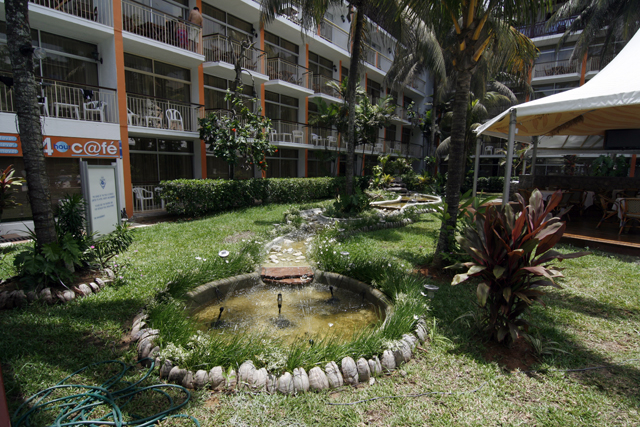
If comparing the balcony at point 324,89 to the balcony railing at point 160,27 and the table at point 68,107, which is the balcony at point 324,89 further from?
the table at point 68,107

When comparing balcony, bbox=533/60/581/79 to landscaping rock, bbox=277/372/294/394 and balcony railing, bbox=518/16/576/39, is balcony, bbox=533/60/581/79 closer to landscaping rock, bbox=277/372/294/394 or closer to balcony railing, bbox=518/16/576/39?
balcony railing, bbox=518/16/576/39

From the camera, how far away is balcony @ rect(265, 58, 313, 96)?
17.1m

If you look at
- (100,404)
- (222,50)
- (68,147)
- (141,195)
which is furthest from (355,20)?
(100,404)

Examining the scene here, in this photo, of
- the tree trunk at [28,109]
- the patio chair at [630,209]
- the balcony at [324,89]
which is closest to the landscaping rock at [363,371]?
the tree trunk at [28,109]

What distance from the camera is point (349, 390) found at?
2.83 m

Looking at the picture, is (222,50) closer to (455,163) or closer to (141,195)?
(141,195)

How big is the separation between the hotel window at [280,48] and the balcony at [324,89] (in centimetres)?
159

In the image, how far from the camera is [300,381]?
2.81 metres

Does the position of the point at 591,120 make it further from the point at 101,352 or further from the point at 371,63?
the point at 371,63

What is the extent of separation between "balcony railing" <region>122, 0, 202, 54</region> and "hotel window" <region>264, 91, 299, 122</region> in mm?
5143

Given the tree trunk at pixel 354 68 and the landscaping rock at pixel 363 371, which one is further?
the tree trunk at pixel 354 68

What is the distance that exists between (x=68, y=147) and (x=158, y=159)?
12.2ft

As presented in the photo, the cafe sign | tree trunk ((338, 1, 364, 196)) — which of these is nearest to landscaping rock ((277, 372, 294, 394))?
the cafe sign

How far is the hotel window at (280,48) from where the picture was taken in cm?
1765
